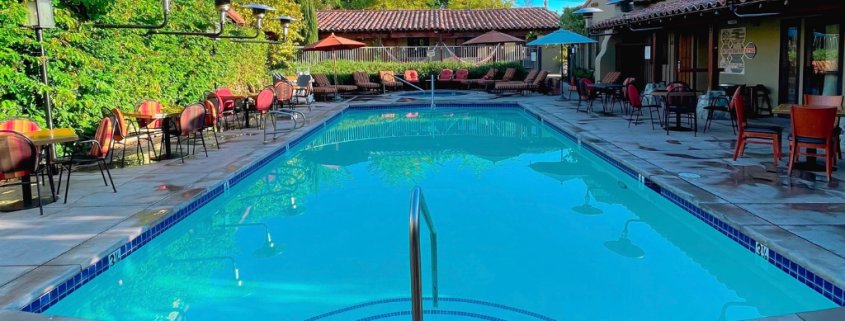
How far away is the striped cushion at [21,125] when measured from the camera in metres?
6.45

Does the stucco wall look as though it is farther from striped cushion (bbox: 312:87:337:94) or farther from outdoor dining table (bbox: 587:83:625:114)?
striped cushion (bbox: 312:87:337:94)

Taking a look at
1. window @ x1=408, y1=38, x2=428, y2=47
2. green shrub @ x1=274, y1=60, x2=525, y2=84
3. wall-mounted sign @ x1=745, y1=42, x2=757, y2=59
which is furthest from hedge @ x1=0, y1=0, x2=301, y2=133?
window @ x1=408, y1=38, x2=428, y2=47

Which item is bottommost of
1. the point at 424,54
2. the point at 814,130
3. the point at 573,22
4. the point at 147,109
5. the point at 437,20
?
the point at 814,130

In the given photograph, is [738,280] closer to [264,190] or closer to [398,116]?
[264,190]

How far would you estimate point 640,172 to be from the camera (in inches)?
290

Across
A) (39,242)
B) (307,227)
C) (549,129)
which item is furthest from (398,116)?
(39,242)

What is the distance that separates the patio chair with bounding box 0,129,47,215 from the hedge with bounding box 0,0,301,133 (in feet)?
5.96

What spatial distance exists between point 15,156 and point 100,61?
3.55 m

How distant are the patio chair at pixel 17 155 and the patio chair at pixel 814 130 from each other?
6.85 meters

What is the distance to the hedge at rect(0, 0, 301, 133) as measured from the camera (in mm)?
7371

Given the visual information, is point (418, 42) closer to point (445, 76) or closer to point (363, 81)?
point (445, 76)

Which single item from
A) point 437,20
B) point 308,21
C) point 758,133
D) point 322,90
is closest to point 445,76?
point 322,90

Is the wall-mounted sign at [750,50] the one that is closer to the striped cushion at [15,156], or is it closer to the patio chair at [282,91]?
the patio chair at [282,91]

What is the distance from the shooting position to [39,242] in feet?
16.1
